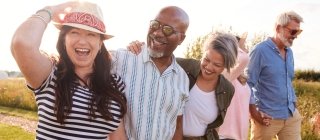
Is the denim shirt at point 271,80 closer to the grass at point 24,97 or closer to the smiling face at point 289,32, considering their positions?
the smiling face at point 289,32

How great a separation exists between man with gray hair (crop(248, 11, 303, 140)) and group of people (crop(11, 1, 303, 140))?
4.01ft

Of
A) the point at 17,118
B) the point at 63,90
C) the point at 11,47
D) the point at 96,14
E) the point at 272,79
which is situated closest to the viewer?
the point at 11,47

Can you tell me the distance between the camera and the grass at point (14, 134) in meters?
14.0

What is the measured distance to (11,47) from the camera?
110 inches

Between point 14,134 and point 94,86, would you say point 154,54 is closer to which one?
point 94,86

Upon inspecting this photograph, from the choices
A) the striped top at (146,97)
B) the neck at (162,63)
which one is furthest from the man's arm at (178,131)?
the neck at (162,63)

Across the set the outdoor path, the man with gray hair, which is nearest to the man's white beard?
→ the man with gray hair

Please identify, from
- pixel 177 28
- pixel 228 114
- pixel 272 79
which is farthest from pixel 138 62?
pixel 272 79

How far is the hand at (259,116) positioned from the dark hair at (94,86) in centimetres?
285

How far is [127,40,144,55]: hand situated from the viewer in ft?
12.1

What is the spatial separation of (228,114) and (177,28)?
1.38 meters

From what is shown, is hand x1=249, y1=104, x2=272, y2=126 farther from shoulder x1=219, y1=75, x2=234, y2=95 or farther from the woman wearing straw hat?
the woman wearing straw hat

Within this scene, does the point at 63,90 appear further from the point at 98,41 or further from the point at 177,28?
the point at 177,28

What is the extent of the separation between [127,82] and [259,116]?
9.77 feet
